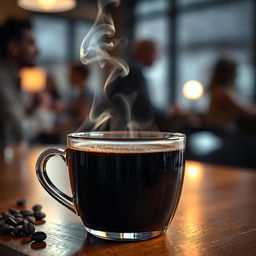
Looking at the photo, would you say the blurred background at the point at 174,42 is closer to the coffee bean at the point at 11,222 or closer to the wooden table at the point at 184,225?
the wooden table at the point at 184,225

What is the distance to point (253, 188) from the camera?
951 mm

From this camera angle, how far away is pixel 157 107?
158 inches

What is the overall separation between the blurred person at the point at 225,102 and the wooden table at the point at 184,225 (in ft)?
8.44

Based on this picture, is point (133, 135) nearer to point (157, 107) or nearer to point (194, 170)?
point (194, 170)

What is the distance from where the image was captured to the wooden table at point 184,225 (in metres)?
0.51

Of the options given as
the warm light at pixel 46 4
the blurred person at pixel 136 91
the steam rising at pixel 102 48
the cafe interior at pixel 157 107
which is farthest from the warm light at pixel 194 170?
Answer: the warm light at pixel 46 4

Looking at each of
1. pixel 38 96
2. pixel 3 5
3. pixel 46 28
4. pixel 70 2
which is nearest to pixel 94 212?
pixel 70 2

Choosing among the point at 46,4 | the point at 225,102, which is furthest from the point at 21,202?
the point at 225,102

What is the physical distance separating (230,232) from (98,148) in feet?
0.70

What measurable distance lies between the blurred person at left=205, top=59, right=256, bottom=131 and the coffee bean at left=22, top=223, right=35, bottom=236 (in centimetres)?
308

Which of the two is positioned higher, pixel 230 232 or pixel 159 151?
pixel 159 151

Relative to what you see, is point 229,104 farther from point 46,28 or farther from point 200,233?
point 46,28

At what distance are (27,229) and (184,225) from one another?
219mm

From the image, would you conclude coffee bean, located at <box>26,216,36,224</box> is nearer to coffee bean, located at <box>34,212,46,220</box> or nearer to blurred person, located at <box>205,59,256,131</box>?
coffee bean, located at <box>34,212,46,220</box>
